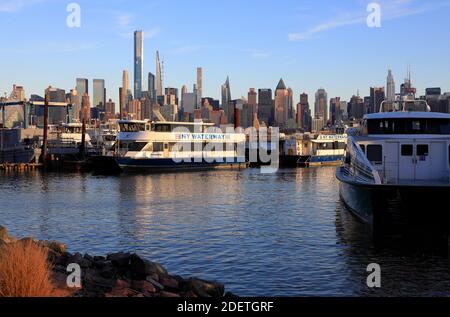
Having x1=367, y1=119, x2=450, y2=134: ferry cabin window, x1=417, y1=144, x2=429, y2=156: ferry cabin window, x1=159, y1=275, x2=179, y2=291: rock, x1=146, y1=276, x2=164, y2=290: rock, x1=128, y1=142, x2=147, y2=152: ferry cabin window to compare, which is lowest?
x1=159, y1=275, x2=179, y2=291: rock

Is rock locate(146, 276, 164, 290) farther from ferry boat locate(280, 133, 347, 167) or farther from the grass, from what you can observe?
ferry boat locate(280, 133, 347, 167)

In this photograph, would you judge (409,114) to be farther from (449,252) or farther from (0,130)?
(0,130)

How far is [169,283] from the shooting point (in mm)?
15711

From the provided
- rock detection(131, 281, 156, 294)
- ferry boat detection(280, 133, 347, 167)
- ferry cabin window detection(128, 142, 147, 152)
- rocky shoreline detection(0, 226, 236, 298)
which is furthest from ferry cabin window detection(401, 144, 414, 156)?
ferry boat detection(280, 133, 347, 167)

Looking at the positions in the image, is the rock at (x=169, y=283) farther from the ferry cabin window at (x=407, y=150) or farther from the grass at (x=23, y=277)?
the ferry cabin window at (x=407, y=150)

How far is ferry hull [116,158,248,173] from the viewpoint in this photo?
227 ft

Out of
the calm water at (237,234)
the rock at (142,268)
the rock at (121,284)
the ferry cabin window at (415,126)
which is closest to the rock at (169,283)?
the rock at (142,268)

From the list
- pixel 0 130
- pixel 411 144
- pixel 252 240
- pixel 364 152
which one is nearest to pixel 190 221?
pixel 252 240

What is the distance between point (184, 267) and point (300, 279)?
4.29 metres

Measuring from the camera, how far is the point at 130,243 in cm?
2470

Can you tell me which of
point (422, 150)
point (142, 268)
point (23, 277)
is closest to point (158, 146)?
point (422, 150)

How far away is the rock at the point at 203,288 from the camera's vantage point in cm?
1490

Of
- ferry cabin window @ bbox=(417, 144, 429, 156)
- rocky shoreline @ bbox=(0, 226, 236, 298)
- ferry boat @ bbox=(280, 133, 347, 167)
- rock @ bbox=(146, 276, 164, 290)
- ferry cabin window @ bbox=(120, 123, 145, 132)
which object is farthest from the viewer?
ferry boat @ bbox=(280, 133, 347, 167)

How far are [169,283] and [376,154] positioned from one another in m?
14.9
